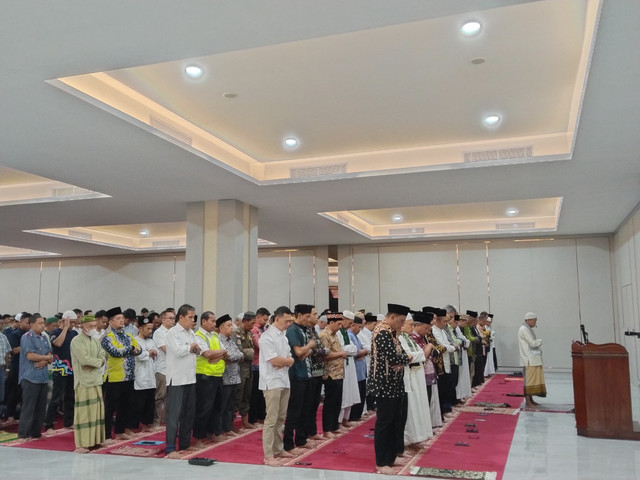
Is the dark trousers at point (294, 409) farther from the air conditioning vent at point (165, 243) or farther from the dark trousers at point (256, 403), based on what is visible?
the air conditioning vent at point (165, 243)

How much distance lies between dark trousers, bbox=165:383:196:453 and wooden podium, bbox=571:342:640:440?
475 cm

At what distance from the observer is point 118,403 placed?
24.2ft

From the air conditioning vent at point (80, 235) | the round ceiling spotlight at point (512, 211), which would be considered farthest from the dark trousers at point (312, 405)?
the air conditioning vent at point (80, 235)

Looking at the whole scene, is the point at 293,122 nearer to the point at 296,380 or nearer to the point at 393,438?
the point at 296,380

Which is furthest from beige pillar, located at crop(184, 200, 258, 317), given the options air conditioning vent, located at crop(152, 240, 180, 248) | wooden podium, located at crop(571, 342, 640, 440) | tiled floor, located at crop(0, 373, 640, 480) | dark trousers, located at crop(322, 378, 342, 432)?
air conditioning vent, located at crop(152, 240, 180, 248)

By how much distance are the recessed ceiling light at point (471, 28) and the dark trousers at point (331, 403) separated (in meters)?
4.26

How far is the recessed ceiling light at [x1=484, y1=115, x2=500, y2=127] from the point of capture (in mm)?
7555

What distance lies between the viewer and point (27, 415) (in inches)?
288

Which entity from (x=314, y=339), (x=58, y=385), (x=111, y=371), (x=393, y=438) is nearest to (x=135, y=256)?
(x=58, y=385)

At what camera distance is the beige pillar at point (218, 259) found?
10453 millimetres

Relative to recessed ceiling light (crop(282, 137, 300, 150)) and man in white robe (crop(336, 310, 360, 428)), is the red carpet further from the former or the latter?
recessed ceiling light (crop(282, 137, 300, 150))

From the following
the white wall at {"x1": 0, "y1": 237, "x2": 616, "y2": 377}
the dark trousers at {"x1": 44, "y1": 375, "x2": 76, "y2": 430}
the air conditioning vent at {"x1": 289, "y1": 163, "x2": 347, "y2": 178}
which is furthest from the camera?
the white wall at {"x1": 0, "y1": 237, "x2": 616, "y2": 377}

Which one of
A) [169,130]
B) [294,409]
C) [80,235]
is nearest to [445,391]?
[294,409]

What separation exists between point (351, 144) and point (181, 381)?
4266 mm
